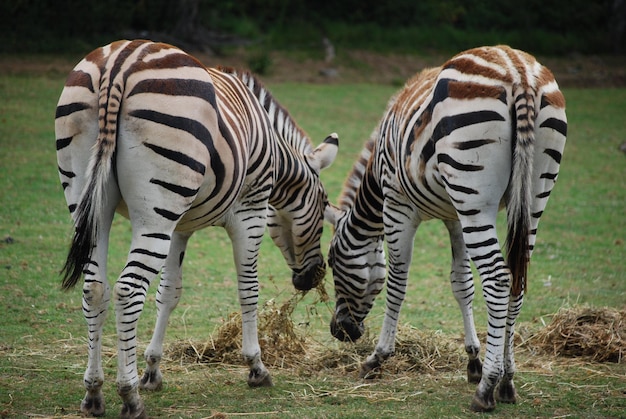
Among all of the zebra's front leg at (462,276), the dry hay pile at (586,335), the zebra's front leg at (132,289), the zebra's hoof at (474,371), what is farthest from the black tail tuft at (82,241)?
the dry hay pile at (586,335)

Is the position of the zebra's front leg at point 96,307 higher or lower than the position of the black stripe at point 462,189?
lower

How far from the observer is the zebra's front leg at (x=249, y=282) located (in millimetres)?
6141

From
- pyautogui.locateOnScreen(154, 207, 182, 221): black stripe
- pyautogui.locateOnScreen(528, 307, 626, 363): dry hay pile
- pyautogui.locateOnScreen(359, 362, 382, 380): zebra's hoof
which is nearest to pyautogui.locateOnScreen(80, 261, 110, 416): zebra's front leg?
pyautogui.locateOnScreen(154, 207, 182, 221): black stripe

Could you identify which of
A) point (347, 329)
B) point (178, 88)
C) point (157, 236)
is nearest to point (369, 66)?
point (347, 329)

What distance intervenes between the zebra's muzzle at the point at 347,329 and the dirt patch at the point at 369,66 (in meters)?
16.9

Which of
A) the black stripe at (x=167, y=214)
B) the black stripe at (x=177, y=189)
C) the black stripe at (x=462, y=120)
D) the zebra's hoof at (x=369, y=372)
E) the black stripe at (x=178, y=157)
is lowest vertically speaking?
the zebra's hoof at (x=369, y=372)

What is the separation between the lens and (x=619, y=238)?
478 inches

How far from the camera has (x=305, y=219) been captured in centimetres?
716

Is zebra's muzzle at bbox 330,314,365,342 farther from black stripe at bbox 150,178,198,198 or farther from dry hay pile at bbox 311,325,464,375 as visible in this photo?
black stripe at bbox 150,178,198,198

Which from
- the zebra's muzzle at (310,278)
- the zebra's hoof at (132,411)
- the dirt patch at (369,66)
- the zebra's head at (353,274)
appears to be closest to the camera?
the zebra's hoof at (132,411)

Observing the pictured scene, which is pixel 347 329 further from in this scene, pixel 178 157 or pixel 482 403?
pixel 178 157

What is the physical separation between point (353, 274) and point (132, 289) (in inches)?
110

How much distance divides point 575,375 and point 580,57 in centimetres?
2553

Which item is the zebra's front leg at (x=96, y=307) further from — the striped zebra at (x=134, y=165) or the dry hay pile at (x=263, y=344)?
the dry hay pile at (x=263, y=344)
